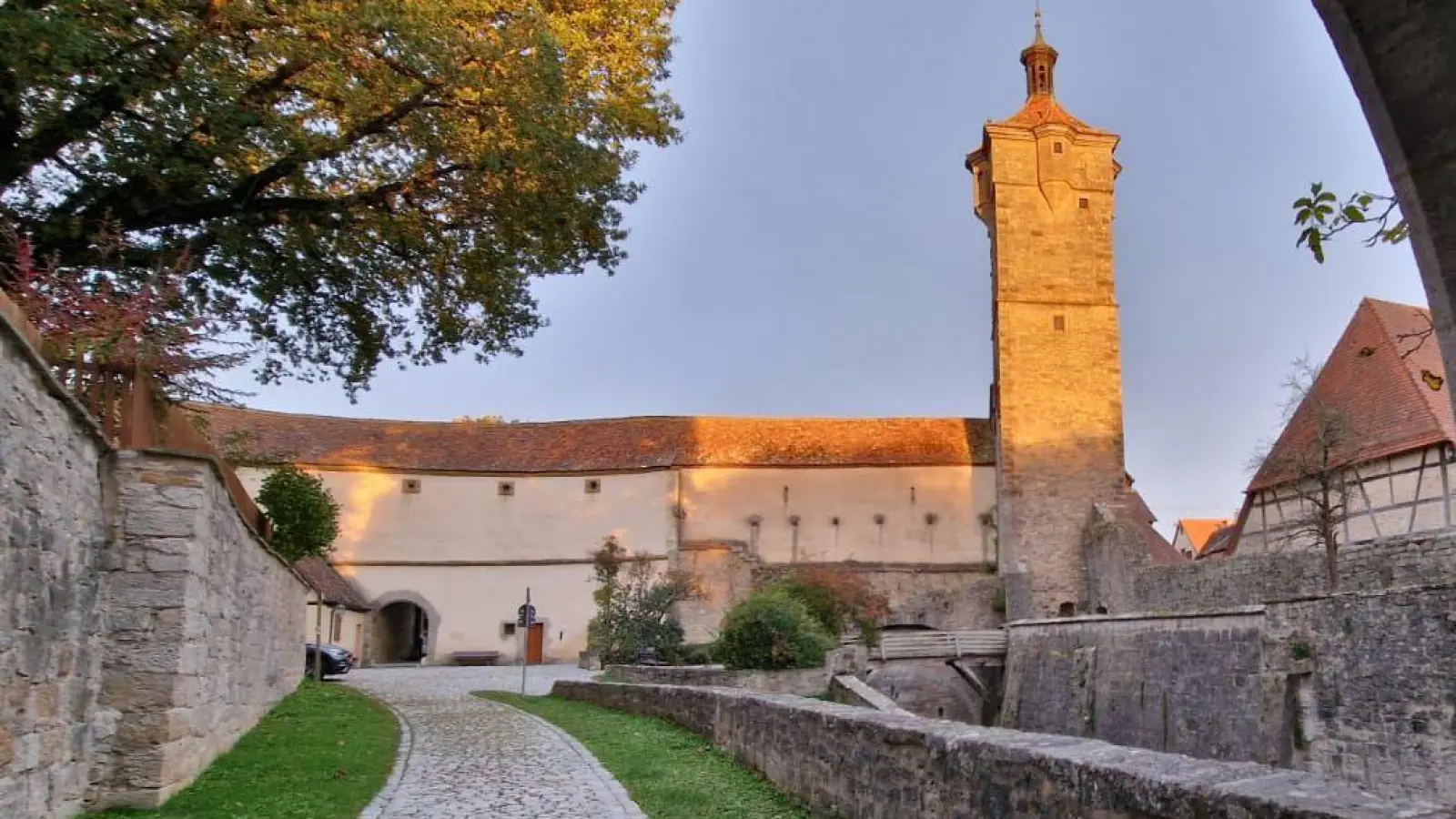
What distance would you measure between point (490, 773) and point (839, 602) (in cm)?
2225

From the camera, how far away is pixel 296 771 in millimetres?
8281

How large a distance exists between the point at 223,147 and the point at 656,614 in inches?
810

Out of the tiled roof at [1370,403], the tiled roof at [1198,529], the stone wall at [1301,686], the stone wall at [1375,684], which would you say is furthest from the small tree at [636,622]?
the tiled roof at [1198,529]

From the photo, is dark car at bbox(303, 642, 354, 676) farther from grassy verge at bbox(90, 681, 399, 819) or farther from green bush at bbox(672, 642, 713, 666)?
grassy verge at bbox(90, 681, 399, 819)

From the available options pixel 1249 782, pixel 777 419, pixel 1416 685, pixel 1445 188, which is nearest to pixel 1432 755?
pixel 1416 685

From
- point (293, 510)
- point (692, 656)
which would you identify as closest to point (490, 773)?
point (293, 510)

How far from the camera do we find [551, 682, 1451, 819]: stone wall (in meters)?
2.83

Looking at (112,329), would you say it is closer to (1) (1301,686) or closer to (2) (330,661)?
(1) (1301,686)

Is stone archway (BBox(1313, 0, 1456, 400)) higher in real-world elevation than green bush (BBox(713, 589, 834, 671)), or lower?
higher

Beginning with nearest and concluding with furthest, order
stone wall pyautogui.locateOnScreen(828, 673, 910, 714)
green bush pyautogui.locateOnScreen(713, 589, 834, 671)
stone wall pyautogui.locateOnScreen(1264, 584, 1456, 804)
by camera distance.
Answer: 1. stone wall pyautogui.locateOnScreen(1264, 584, 1456, 804)
2. stone wall pyautogui.locateOnScreen(828, 673, 910, 714)
3. green bush pyautogui.locateOnScreen(713, 589, 834, 671)

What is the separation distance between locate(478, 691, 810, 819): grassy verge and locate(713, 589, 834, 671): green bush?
8.60m

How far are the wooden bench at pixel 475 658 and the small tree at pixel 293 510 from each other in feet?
64.7

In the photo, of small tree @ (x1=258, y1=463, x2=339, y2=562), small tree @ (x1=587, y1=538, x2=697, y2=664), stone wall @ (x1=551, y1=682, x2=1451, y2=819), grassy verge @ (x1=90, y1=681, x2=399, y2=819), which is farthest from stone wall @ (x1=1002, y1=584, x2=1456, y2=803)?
small tree @ (x1=258, y1=463, x2=339, y2=562)

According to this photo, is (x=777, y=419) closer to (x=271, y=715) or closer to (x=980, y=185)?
(x=980, y=185)
